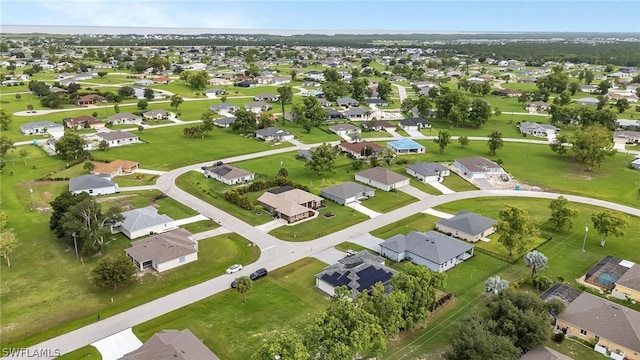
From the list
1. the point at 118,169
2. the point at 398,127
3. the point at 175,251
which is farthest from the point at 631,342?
the point at 398,127

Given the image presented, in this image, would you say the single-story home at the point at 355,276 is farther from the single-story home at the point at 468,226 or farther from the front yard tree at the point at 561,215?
the front yard tree at the point at 561,215

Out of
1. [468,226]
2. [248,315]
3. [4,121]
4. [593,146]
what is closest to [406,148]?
[593,146]

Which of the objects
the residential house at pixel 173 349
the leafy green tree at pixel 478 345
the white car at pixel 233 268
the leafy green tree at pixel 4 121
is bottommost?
the white car at pixel 233 268

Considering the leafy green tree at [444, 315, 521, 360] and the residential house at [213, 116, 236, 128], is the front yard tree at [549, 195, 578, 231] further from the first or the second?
the residential house at [213, 116, 236, 128]

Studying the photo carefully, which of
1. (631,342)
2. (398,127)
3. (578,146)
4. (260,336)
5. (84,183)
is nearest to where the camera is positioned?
(631,342)

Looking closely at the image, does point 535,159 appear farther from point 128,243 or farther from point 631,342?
point 128,243

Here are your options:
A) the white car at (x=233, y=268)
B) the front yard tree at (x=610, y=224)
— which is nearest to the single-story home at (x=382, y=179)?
the front yard tree at (x=610, y=224)
